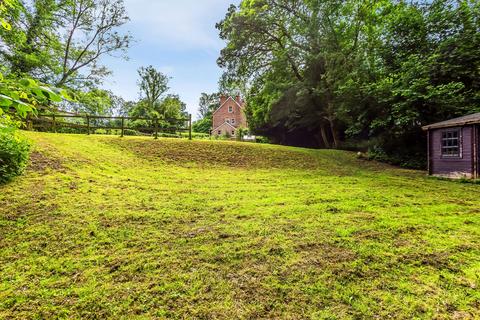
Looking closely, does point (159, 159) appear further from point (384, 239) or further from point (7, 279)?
point (384, 239)

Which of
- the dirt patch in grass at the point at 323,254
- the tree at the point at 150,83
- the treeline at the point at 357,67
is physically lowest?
the dirt patch in grass at the point at 323,254

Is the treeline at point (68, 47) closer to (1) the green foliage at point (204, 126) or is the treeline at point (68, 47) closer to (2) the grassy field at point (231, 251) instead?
(2) the grassy field at point (231, 251)

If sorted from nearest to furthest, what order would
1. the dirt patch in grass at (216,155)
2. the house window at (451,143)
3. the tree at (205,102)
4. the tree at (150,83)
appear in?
the house window at (451,143), the dirt patch in grass at (216,155), the tree at (150,83), the tree at (205,102)

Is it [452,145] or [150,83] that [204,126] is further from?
[452,145]

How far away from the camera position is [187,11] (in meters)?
10.6

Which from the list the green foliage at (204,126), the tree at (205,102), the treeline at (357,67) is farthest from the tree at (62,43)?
the tree at (205,102)

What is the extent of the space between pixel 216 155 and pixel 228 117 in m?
32.3

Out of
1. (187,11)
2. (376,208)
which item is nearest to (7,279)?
(376,208)

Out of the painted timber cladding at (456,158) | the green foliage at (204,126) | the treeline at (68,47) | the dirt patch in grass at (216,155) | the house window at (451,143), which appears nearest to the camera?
the painted timber cladding at (456,158)

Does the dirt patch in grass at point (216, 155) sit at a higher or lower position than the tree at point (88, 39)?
lower

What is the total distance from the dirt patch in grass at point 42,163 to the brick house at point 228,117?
1363 inches

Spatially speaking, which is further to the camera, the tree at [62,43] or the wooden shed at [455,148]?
the tree at [62,43]

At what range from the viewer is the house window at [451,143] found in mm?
9242

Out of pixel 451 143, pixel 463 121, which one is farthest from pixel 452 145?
pixel 463 121
